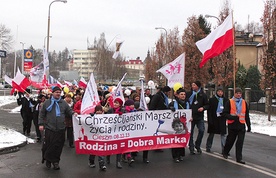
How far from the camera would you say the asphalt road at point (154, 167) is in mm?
6871

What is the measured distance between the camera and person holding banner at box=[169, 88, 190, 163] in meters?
8.14

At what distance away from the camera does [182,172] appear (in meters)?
7.03

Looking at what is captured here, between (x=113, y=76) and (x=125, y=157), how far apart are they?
6257 centimetres

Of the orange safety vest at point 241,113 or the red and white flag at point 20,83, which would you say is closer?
the orange safety vest at point 241,113

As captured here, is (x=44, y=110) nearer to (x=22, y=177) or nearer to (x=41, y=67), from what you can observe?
(x=22, y=177)

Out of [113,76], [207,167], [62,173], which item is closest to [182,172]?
[207,167]

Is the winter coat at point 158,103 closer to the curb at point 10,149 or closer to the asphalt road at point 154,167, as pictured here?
the asphalt road at point 154,167

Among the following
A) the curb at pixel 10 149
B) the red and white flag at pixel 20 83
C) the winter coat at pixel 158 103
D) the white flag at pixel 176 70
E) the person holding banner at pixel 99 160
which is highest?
the white flag at pixel 176 70

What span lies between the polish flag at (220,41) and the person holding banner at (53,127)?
487cm

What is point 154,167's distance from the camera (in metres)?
7.46

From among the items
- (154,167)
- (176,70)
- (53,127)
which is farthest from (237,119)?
(53,127)

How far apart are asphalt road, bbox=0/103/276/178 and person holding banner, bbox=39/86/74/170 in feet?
0.97

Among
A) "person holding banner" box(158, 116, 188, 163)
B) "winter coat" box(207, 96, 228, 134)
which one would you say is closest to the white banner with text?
"person holding banner" box(158, 116, 188, 163)

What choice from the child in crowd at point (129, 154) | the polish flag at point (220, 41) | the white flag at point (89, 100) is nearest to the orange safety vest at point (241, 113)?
the child in crowd at point (129, 154)
